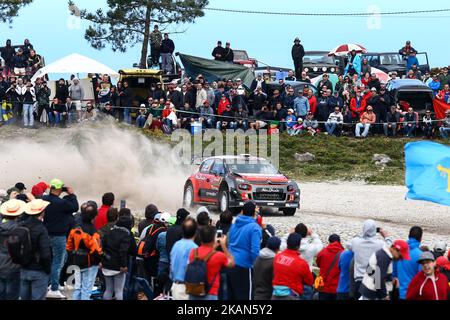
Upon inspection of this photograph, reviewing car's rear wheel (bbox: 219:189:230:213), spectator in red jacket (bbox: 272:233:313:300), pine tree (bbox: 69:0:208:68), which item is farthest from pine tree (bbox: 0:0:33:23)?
spectator in red jacket (bbox: 272:233:313:300)

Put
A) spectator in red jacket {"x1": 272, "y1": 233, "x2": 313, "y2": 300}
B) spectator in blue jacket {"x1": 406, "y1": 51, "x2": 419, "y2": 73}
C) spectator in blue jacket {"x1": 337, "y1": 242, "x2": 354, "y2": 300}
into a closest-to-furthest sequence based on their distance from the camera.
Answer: spectator in red jacket {"x1": 272, "y1": 233, "x2": 313, "y2": 300}, spectator in blue jacket {"x1": 337, "y1": 242, "x2": 354, "y2": 300}, spectator in blue jacket {"x1": 406, "y1": 51, "x2": 419, "y2": 73}

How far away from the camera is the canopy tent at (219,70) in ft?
144

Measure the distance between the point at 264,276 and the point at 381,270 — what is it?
151cm

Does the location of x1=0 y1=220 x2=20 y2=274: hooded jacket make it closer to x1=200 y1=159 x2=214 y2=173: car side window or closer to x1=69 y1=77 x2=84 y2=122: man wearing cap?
x1=200 y1=159 x2=214 y2=173: car side window

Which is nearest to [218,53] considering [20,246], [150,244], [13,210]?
[150,244]

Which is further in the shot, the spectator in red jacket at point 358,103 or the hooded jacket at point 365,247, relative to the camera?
the spectator in red jacket at point 358,103

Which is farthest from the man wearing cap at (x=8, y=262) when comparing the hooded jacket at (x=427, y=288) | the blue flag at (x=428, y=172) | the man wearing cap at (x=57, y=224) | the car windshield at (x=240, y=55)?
the car windshield at (x=240, y=55)

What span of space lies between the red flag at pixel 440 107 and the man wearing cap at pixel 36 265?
25.4 metres

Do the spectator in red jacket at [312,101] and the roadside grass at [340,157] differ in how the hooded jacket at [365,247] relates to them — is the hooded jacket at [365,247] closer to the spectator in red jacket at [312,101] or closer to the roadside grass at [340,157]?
the roadside grass at [340,157]

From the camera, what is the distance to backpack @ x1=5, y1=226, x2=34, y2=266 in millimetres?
14680

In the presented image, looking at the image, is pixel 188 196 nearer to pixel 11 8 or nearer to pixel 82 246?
pixel 82 246

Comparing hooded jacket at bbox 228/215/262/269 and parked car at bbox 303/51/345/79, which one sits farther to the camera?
parked car at bbox 303/51/345/79

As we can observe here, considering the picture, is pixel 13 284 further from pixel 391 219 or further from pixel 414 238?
pixel 391 219

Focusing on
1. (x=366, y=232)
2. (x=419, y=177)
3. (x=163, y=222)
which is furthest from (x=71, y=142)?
(x=366, y=232)
